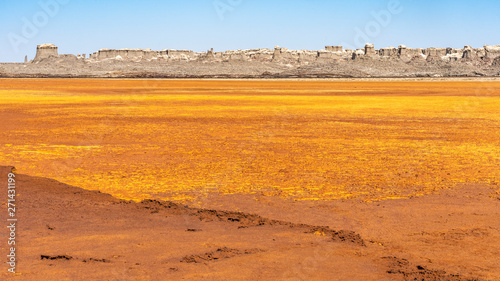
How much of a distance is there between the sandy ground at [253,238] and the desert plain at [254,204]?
3cm

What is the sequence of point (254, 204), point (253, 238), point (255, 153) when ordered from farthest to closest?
point (255, 153) < point (254, 204) < point (253, 238)

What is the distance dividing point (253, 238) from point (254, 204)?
191cm

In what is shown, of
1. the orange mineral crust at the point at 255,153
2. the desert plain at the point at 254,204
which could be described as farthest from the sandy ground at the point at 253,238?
the orange mineral crust at the point at 255,153

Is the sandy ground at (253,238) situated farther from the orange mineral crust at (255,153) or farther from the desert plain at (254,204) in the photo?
the orange mineral crust at (255,153)

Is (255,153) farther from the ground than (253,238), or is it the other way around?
(255,153)

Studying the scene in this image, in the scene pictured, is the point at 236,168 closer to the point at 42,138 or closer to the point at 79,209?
the point at 79,209

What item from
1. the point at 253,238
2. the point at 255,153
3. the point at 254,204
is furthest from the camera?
the point at 255,153

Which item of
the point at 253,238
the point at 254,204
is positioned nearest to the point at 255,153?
the point at 254,204

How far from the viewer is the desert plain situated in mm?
6020

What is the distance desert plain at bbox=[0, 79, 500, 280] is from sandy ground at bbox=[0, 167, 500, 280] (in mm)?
26

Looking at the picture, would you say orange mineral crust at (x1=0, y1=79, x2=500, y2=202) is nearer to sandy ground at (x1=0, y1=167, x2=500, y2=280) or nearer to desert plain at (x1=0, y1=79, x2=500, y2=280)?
desert plain at (x1=0, y1=79, x2=500, y2=280)

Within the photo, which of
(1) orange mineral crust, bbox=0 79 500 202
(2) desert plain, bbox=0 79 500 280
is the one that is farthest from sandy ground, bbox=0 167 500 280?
(1) orange mineral crust, bbox=0 79 500 202

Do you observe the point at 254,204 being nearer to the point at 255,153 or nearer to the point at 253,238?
the point at 253,238

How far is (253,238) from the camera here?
697 cm
